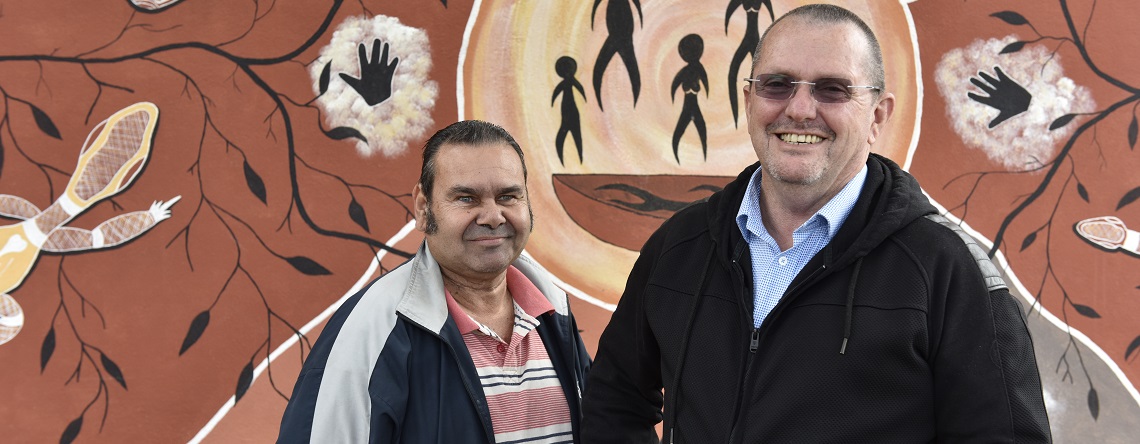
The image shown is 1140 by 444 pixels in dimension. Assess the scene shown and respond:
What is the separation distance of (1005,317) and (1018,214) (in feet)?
6.50

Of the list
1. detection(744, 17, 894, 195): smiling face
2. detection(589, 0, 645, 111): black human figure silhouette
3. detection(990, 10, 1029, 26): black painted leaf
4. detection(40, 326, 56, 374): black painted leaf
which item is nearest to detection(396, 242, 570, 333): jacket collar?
detection(744, 17, 894, 195): smiling face

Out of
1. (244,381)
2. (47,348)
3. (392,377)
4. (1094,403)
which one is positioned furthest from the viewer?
(1094,403)

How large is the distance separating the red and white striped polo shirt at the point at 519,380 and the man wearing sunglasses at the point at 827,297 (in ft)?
0.88

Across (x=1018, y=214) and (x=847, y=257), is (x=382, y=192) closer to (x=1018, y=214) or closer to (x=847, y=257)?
(x=847, y=257)

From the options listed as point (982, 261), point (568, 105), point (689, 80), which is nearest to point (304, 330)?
point (568, 105)

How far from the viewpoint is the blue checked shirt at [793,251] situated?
1756mm

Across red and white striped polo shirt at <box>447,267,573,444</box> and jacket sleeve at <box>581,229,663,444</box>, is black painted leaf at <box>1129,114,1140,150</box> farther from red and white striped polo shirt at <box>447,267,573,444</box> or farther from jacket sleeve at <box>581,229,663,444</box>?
red and white striped polo shirt at <box>447,267,573,444</box>

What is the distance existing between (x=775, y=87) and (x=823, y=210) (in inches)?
9.9

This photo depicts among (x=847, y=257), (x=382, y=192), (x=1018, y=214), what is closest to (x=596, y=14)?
(x=382, y=192)

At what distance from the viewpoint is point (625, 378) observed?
2.07 meters

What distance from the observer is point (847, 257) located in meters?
1.68

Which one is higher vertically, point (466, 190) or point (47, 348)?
point (466, 190)

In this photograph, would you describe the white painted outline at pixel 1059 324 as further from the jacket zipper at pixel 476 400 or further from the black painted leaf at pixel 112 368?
the black painted leaf at pixel 112 368

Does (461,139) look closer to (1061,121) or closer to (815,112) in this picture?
(815,112)
